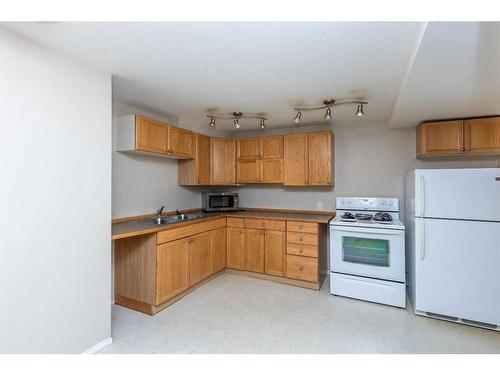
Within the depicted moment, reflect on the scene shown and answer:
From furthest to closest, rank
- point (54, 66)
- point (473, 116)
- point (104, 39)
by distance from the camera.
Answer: point (473, 116), point (54, 66), point (104, 39)

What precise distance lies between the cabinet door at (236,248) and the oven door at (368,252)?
4.13ft

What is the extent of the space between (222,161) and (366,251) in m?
2.40

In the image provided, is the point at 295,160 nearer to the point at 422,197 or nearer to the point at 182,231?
the point at 422,197

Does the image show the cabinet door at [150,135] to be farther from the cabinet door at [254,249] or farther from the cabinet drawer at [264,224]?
the cabinet door at [254,249]

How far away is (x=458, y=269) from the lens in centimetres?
243

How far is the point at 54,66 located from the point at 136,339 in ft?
7.21

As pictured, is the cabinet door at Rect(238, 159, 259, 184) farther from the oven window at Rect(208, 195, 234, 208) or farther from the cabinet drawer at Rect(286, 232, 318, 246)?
the cabinet drawer at Rect(286, 232, 318, 246)

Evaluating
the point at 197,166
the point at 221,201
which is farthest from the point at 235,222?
the point at 197,166

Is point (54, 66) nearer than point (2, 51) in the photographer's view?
No

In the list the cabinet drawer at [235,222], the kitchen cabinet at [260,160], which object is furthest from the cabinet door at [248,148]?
the cabinet drawer at [235,222]
